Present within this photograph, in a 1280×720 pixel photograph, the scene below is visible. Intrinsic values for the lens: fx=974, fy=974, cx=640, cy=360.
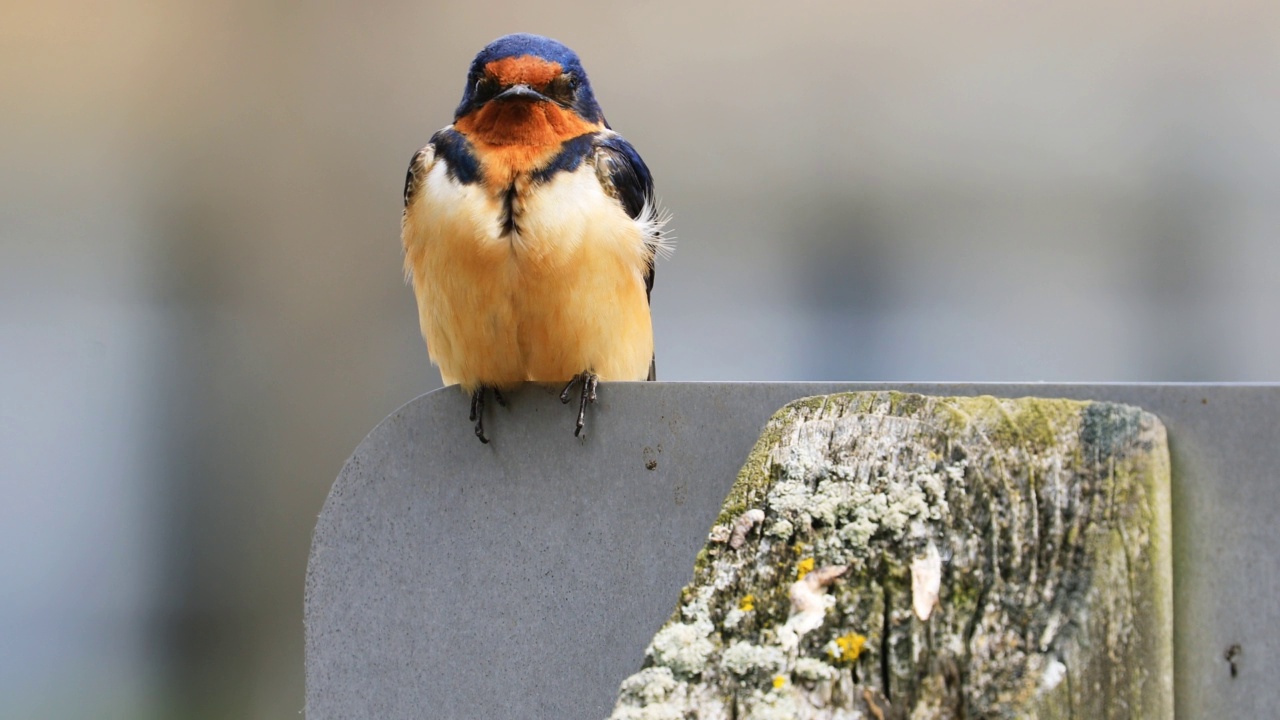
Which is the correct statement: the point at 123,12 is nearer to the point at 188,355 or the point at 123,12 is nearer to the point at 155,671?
the point at 188,355

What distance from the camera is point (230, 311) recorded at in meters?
2.85

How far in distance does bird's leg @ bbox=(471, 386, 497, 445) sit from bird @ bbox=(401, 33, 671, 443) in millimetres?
152

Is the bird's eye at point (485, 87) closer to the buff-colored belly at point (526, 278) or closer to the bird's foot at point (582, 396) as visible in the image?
the buff-colored belly at point (526, 278)

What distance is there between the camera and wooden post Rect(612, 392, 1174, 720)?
59 cm

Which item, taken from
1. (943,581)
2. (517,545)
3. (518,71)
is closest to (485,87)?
(518,71)

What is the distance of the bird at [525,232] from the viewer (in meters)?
1.32

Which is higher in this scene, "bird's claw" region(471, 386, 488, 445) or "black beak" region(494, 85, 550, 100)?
"black beak" region(494, 85, 550, 100)

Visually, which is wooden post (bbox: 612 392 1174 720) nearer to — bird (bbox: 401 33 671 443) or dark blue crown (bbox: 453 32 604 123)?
bird (bbox: 401 33 671 443)

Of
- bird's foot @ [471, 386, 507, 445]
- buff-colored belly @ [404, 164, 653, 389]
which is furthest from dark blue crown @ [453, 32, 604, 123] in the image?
bird's foot @ [471, 386, 507, 445]

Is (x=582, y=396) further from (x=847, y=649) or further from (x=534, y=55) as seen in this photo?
(x=534, y=55)

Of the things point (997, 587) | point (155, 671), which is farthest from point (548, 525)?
point (155, 671)

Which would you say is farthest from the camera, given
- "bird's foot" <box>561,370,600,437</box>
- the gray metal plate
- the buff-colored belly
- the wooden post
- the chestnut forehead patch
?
the chestnut forehead patch

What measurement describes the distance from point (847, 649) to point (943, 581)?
81mm

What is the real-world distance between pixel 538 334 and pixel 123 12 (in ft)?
7.24
